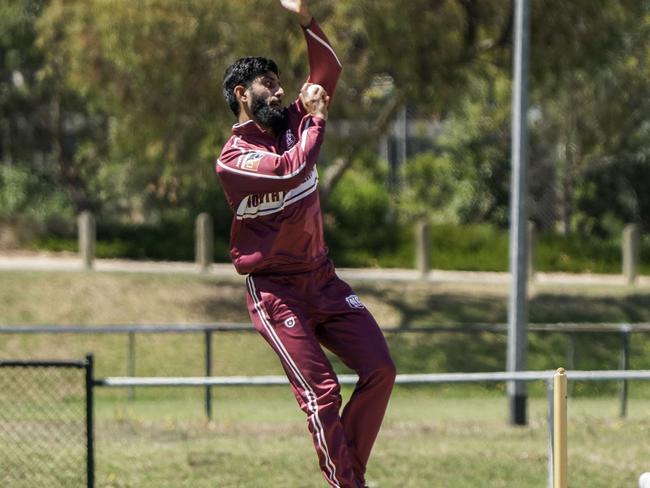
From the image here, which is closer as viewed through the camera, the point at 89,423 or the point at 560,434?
the point at 560,434

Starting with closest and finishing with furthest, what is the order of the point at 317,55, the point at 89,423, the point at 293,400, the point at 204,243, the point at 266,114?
the point at 266,114 < the point at 317,55 < the point at 89,423 < the point at 293,400 < the point at 204,243

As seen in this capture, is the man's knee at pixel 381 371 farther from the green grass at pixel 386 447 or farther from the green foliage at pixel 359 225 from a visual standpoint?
the green foliage at pixel 359 225

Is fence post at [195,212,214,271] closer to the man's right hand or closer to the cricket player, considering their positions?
the cricket player

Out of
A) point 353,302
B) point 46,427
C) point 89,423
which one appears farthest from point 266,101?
point 46,427

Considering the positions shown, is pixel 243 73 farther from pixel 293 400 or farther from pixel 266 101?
pixel 293 400

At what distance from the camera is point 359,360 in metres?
6.43

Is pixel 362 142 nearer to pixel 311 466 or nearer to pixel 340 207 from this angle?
Result: pixel 340 207

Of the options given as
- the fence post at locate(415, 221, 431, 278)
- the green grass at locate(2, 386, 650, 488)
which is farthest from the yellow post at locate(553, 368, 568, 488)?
the fence post at locate(415, 221, 431, 278)

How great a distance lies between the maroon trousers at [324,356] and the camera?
6344 mm

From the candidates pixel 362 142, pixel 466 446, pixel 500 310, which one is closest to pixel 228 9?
pixel 362 142

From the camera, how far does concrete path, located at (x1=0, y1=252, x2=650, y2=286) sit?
23125mm

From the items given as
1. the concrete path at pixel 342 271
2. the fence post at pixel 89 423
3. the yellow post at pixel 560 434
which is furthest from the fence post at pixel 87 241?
the yellow post at pixel 560 434

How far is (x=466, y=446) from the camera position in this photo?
10969 mm

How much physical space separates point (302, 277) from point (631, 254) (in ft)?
59.0
